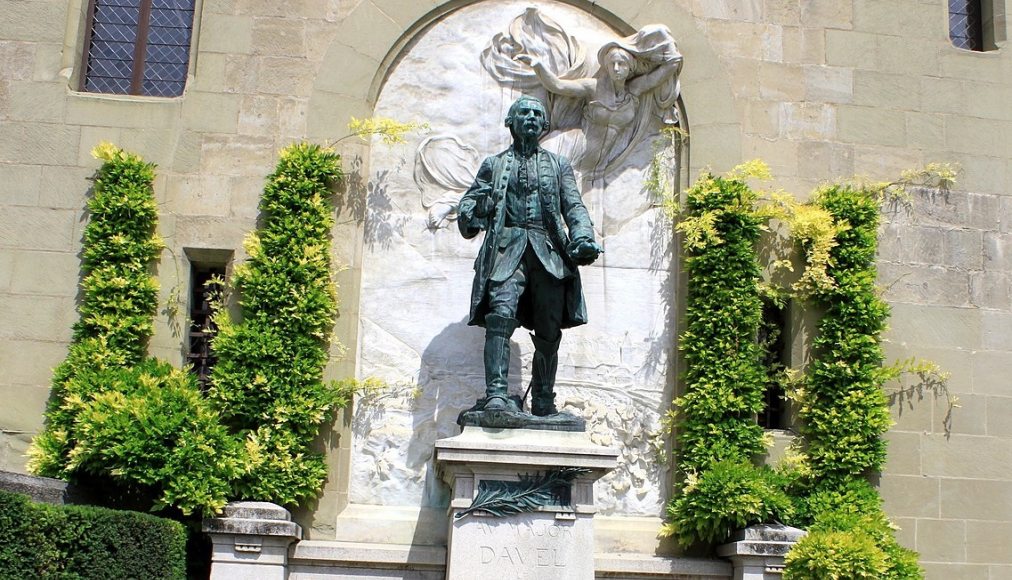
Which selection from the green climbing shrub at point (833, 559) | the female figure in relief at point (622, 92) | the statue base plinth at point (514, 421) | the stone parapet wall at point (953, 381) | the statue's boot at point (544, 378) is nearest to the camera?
the statue base plinth at point (514, 421)

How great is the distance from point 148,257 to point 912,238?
703 centimetres

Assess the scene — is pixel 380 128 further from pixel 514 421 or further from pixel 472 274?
pixel 514 421

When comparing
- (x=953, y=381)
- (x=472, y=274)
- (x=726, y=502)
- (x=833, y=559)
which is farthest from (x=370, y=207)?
(x=953, y=381)

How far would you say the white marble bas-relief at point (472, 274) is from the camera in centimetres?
1134

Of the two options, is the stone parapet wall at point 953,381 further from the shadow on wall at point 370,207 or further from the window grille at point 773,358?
the shadow on wall at point 370,207

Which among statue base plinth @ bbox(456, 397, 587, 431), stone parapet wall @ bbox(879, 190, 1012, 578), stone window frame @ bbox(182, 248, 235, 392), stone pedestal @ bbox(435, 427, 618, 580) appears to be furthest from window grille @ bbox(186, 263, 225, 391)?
stone parapet wall @ bbox(879, 190, 1012, 578)

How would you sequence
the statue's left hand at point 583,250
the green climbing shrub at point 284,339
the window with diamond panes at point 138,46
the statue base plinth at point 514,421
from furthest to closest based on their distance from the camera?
the window with diamond panes at point 138,46 → the green climbing shrub at point 284,339 → the statue's left hand at point 583,250 → the statue base plinth at point 514,421

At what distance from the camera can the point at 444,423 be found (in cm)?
1133

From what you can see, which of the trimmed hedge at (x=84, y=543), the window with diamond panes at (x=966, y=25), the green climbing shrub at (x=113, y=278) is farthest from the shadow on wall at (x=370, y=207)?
the window with diamond panes at (x=966, y=25)

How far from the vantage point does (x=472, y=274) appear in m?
11.6

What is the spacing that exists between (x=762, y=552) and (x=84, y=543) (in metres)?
5.29

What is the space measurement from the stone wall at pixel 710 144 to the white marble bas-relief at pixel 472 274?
25cm

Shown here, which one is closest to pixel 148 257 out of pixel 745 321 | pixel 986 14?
pixel 745 321

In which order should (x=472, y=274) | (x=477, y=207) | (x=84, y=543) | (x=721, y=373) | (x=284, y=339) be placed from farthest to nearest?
1. (x=472, y=274)
2. (x=721, y=373)
3. (x=284, y=339)
4. (x=477, y=207)
5. (x=84, y=543)
